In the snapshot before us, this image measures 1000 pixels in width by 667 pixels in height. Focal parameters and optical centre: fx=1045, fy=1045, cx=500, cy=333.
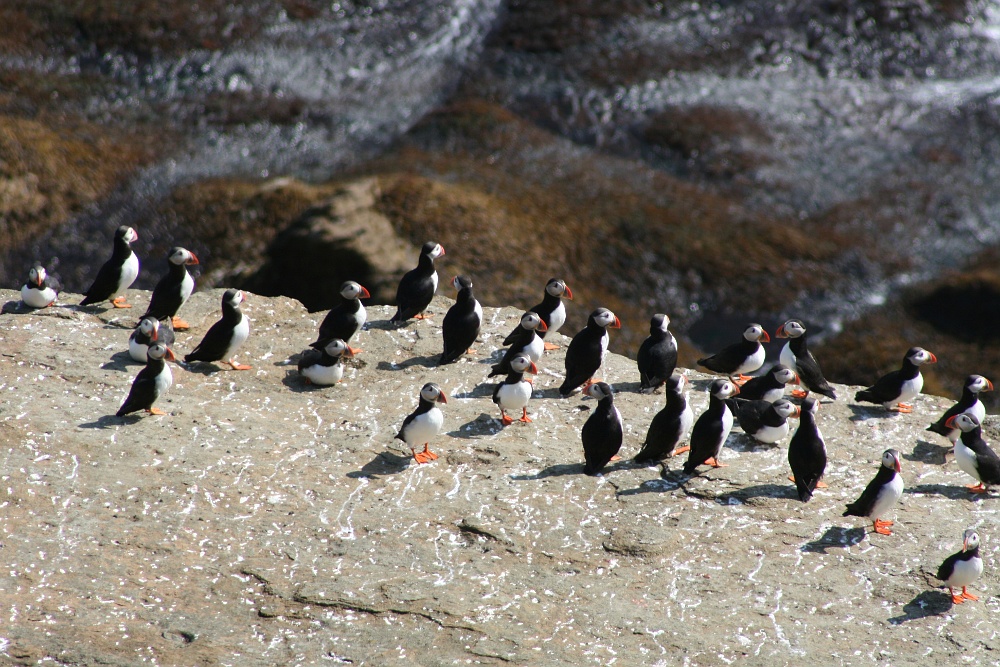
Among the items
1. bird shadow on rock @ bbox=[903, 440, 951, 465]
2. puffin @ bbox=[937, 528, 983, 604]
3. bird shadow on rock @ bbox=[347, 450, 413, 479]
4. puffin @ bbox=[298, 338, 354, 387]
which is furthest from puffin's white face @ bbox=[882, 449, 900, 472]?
puffin @ bbox=[298, 338, 354, 387]

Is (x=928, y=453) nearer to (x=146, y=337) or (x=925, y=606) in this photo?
(x=925, y=606)

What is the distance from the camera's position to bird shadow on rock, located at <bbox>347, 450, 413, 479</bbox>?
9938mm

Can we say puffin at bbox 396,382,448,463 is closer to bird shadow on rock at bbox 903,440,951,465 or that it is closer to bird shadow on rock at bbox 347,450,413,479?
bird shadow on rock at bbox 347,450,413,479

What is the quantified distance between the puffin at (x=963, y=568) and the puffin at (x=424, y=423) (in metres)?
4.64

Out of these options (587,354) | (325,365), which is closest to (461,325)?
(587,354)

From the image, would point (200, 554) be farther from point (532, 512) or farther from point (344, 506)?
point (532, 512)

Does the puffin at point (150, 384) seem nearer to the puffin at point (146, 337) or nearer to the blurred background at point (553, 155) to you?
the puffin at point (146, 337)

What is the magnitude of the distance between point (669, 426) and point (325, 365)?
12.7ft

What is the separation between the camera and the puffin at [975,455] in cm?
1013

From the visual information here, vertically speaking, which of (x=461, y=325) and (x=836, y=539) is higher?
(x=461, y=325)

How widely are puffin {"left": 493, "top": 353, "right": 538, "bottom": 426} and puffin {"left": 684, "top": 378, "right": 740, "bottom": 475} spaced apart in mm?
1807

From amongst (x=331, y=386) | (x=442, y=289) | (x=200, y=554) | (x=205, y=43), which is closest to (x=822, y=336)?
(x=442, y=289)

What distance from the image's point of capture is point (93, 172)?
21859mm

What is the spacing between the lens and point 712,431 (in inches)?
396
